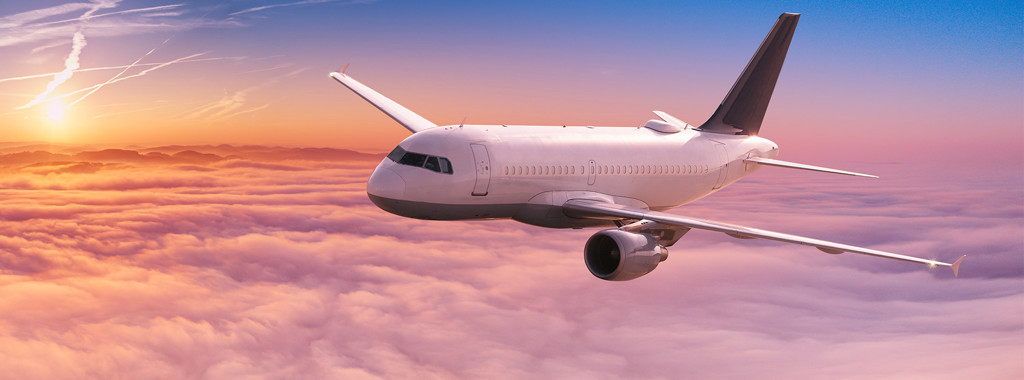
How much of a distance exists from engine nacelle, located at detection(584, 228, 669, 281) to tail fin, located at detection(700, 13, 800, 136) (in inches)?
516

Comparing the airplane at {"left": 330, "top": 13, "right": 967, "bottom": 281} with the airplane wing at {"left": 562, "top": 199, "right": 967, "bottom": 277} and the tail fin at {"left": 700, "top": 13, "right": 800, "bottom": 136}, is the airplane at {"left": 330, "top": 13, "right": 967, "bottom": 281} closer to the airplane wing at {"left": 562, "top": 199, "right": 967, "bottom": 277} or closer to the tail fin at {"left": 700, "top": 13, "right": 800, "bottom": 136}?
the airplane wing at {"left": 562, "top": 199, "right": 967, "bottom": 277}

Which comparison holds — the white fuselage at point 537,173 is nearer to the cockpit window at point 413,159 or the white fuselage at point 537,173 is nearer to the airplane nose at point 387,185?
the airplane nose at point 387,185

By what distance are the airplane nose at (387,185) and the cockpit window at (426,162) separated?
0.58m

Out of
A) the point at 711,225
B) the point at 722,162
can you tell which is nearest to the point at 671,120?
the point at 722,162

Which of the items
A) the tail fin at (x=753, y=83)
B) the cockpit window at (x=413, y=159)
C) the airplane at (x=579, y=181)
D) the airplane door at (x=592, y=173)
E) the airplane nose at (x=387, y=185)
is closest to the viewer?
the airplane at (x=579, y=181)

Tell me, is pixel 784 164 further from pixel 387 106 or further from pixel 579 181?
pixel 387 106

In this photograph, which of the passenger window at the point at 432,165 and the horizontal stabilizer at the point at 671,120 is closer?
the passenger window at the point at 432,165

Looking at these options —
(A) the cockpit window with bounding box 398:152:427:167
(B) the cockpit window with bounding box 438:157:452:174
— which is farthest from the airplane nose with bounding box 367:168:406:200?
(B) the cockpit window with bounding box 438:157:452:174

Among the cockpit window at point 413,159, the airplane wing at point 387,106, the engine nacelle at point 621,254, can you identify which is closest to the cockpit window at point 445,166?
the cockpit window at point 413,159

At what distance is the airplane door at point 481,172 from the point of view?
24.2 m

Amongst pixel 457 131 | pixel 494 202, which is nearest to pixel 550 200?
pixel 494 202

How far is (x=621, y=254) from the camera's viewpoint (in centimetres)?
2159

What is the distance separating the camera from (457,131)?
25.3m

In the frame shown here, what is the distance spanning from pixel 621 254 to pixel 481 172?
529cm
